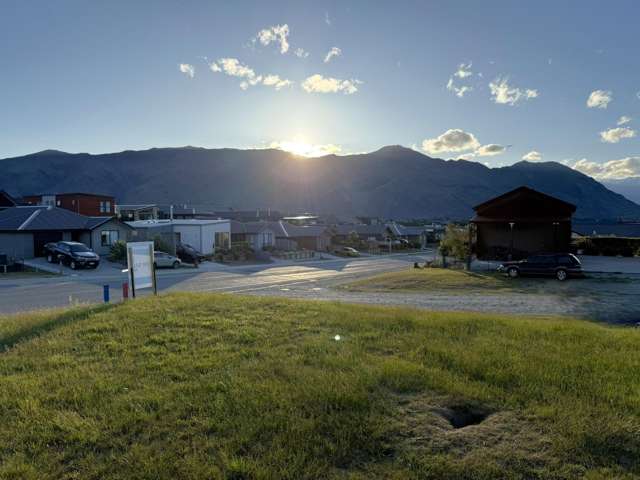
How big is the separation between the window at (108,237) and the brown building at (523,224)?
36.8m

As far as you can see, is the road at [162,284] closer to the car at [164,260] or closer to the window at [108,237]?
the car at [164,260]

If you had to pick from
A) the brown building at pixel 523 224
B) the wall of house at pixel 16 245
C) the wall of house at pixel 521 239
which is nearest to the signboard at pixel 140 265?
the brown building at pixel 523 224

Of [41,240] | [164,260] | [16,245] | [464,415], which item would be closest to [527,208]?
[164,260]

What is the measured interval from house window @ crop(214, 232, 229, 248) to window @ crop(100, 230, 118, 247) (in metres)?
11.3

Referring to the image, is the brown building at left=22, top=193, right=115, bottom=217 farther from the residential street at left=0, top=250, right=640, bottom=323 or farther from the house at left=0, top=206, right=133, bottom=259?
the residential street at left=0, top=250, right=640, bottom=323

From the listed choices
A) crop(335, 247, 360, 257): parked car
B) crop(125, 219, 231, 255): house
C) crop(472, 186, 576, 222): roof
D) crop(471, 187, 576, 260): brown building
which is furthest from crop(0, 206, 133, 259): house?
crop(472, 186, 576, 222): roof

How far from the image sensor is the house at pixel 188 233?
45.1 m

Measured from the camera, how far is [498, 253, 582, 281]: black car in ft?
78.9

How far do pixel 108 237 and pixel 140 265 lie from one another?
34830 mm

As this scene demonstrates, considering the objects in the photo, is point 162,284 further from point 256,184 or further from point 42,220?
point 256,184

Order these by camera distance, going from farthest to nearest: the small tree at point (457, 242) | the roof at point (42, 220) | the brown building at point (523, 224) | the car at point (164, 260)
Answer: the roof at point (42, 220)
the car at point (164, 260)
the brown building at point (523, 224)
the small tree at point (457, 242)

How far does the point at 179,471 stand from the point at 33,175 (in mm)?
209563

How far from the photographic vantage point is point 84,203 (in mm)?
60844

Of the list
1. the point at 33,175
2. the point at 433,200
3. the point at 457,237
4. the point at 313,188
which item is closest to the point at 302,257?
the point at 457,237
